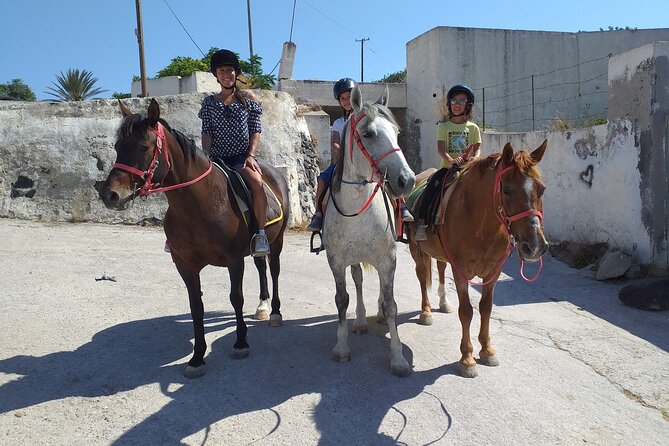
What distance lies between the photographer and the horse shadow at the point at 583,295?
5.30 metres

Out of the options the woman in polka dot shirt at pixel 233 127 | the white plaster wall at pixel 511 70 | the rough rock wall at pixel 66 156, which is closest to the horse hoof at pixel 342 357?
the woman in polka dot shirt at pixel 233 127

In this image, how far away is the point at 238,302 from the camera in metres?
4.10

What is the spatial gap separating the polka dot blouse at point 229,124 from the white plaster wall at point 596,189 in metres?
5.90

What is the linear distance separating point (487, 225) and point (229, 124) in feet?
8.40

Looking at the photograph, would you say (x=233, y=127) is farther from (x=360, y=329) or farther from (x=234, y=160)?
(x=360, y=329)

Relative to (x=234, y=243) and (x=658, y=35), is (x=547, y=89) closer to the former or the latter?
(x=658, y=35)

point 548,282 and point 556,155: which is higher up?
point 556,155

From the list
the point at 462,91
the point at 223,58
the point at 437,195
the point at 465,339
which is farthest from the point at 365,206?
the point at 462,91

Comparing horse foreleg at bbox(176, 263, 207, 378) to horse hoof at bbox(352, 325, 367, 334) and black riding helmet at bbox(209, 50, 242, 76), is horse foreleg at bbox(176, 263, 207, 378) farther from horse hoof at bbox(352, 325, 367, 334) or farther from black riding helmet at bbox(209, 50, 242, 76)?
black riding helmet at bbox(209, 50, 242, 76)

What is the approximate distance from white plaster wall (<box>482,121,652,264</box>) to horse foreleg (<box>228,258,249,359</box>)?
6.03 meters

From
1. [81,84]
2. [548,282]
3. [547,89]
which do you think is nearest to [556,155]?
[548,282]

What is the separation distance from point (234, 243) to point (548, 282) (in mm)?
5223

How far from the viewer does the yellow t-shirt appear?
203 inches

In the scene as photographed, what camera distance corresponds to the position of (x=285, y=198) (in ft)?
18.1
